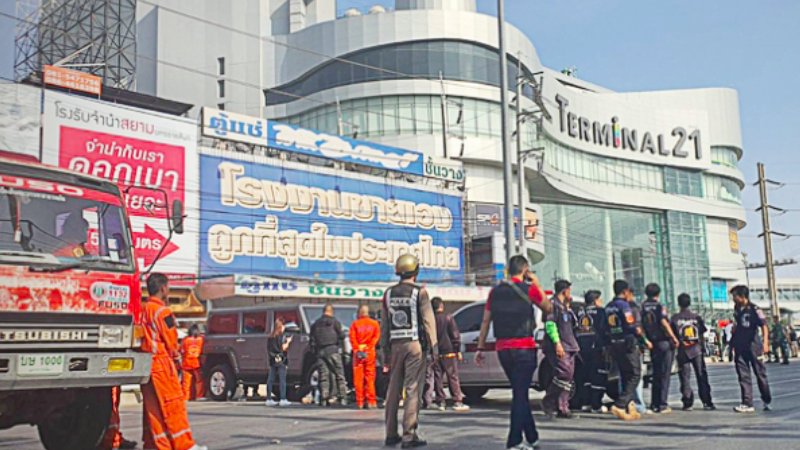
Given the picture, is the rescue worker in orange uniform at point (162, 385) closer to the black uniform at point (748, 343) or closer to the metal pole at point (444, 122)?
the black uniform at point (748, 343)

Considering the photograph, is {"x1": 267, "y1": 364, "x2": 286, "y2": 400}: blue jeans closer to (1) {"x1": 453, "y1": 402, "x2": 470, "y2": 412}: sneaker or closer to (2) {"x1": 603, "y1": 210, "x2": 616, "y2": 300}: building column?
(1) {"x1": 453, "y1": 402, "x2": 470, "y2": 412}: sneaker

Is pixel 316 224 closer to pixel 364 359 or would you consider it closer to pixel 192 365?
pixel 192 365

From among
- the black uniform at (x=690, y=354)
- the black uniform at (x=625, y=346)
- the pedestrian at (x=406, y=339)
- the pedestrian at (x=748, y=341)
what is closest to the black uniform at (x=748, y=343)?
the pedestrian at (x=748, y=341)

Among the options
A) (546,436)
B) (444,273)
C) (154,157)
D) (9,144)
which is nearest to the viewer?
(546,436)

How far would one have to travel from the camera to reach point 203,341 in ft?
60.2

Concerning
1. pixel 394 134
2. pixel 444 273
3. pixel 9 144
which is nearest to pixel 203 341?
pixel 9 144

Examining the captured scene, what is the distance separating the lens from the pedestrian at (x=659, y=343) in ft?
37.8

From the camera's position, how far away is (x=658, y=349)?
38.3 feet

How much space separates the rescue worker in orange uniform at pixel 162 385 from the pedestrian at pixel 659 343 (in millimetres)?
6529

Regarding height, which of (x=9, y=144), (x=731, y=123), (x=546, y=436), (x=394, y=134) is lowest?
(x=546, y=436)

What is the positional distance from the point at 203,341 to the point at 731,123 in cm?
8425

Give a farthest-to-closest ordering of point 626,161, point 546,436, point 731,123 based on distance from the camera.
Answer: point 731,123, point 626,161, point 546,436

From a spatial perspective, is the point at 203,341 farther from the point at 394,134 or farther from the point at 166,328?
the point at 394,134

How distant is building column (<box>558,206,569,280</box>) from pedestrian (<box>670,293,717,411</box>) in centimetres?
5924
